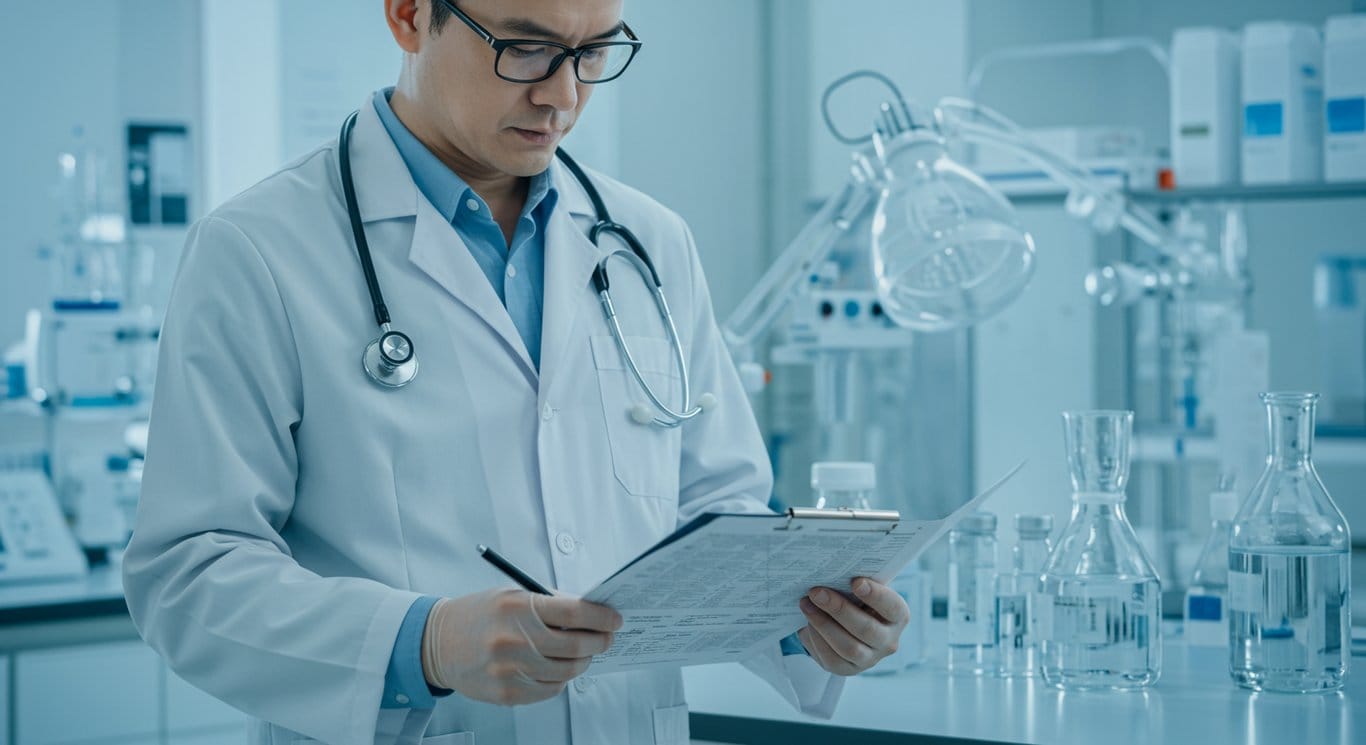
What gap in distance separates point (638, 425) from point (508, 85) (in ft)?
1.17

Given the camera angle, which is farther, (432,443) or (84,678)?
(84,678)

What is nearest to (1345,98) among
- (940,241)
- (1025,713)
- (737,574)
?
(940,241)

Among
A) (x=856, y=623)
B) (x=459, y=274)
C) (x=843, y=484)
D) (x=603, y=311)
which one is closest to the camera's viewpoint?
(x=856, y=623)

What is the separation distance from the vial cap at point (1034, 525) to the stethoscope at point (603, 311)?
45cm

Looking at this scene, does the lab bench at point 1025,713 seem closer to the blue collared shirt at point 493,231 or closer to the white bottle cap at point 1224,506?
the white bottle cap at point 1224,506

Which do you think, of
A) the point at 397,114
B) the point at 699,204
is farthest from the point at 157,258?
the point at 397,114

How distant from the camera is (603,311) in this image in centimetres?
140

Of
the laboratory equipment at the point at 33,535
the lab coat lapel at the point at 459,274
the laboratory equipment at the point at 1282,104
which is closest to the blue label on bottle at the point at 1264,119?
the laboratory equipment at the point at 1282,104

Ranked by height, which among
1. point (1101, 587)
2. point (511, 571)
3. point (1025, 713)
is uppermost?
point (511, 571)

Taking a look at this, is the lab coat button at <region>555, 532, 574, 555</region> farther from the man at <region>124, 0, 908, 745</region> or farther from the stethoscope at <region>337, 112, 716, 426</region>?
the stethoscope at <region>337, 112, 716, 426</region>

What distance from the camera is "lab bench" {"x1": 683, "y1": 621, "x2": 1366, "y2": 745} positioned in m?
1.37

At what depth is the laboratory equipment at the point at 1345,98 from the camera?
8.46 ft

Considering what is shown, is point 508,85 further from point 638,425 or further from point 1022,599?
point 1022,599

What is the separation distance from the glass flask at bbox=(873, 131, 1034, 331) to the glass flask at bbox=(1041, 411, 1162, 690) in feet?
0.78
